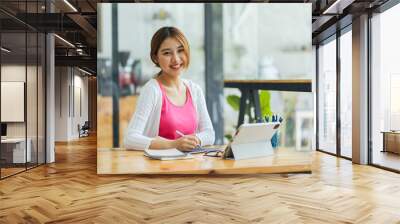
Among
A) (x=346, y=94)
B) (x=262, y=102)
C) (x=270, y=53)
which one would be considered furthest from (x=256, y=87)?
(x=346, y=94)

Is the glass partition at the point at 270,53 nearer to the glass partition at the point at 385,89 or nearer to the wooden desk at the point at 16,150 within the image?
the glass partition at the point at 385,89

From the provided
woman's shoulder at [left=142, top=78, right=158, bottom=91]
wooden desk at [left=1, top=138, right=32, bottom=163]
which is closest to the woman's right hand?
woman's shoulder at [left=142, top=78, right=158, bottom=91]

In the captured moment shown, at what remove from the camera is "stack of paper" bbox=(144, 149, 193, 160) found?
6.02 m

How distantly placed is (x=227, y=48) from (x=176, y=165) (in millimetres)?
1918

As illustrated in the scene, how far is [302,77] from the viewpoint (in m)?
6.25

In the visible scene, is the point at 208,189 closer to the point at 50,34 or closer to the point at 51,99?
the point at 51,99

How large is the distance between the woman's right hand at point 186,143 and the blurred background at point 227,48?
1.27ft

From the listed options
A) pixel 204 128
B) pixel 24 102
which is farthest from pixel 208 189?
pixel 24 102

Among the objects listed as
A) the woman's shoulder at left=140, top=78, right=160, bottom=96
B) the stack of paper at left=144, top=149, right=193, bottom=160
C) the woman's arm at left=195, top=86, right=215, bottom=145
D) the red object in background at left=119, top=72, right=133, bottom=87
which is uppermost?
the red object in background at left=119, top=72, right=133, bottom=87

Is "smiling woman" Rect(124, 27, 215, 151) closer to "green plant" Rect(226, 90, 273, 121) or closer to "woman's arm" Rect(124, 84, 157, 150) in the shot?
"woman's arm" Rect(124, 84, 157, 150)

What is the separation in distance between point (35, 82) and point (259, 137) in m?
4.04

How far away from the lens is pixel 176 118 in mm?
6102

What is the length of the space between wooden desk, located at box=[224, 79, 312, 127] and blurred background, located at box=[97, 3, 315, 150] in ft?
0.21

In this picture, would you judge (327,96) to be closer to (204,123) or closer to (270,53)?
(270,53)
